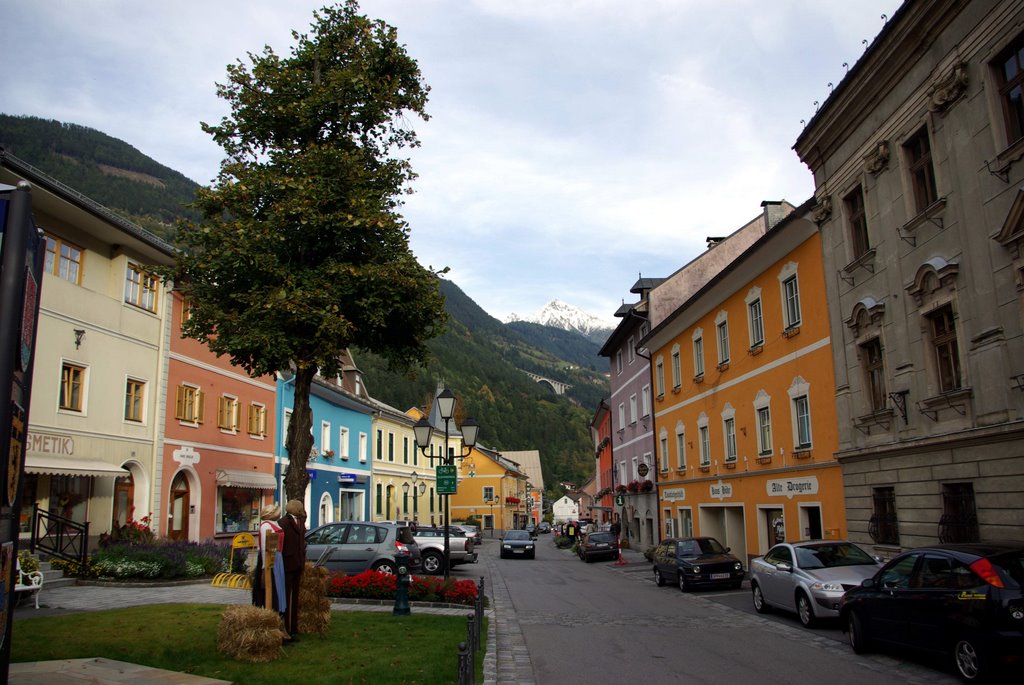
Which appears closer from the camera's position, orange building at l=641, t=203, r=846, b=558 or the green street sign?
the green street sign

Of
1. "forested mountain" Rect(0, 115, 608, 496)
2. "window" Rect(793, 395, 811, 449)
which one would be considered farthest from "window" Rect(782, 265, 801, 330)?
"forested mountain" Rect(0, 115, 608, 496)

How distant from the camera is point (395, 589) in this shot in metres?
16.5

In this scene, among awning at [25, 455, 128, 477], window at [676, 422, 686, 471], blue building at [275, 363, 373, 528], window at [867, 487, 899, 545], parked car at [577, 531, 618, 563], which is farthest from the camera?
parked car at [577, 531, 618, 563]

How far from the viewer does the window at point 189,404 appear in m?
26.0

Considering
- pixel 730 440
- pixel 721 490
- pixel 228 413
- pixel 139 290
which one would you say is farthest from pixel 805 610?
pixel 228 413

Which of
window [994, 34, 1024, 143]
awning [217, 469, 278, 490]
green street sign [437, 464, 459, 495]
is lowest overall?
green street sign [437, 464, 459, 495]

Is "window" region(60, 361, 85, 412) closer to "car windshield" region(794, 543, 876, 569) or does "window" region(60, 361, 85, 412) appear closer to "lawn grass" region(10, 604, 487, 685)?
"lawn grass" region(10, 604, 487, 685)

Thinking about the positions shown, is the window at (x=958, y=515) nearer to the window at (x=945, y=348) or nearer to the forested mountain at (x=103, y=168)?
the window at (x=945, y=348)

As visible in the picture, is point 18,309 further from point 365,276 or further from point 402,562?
point 402,562

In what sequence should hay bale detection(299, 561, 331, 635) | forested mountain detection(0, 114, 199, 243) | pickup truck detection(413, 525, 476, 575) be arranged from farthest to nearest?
forested mountain detection(0, 114, 199, 243), pickup truck detection(413, 525, 476, 575), hay bale detection(299, 561, 331, 635)

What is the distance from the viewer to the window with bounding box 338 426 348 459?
41.5 m

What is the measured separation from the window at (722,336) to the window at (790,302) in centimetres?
510

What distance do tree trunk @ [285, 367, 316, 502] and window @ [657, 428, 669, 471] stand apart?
2318cm

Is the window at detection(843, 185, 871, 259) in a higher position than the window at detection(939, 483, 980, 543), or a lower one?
higher
